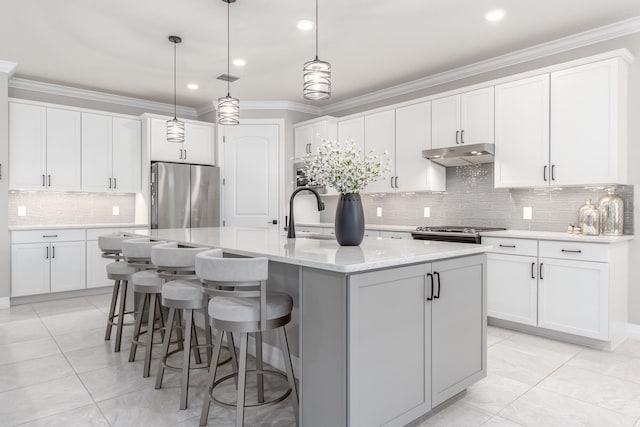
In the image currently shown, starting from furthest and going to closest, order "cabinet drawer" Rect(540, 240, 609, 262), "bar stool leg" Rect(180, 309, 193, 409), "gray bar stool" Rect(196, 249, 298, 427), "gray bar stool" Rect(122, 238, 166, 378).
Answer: "cabinet drawer" Rect(540, 240, 609, 262) < "gray bar stool" Rect(122, 238, 166, 378) < "bar stool leg" Rect(180, 309, 193, 409) < "gray bar stool" Rect(196, 249, 298, 427)

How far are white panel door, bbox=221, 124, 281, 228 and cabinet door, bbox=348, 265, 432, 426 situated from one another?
4268 mm

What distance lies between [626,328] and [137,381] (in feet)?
13.1

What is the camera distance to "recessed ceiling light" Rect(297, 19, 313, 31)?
11.8ft

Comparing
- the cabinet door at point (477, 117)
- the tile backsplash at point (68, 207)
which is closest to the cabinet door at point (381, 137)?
the cabinet door at point (477, 117)

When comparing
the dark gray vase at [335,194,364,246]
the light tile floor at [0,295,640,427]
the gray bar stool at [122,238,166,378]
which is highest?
the dark gray vase at [335,194,364,246]

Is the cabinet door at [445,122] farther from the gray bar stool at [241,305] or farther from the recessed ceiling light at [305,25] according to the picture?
the gray bar stool at [241,305]

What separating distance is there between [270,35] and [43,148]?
3324 mm

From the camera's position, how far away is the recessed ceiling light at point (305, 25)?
11.8ft

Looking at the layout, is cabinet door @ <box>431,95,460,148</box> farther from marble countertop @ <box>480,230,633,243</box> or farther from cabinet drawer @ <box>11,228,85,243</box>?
cabinet drawer @ <box>11,228,85,243</box>

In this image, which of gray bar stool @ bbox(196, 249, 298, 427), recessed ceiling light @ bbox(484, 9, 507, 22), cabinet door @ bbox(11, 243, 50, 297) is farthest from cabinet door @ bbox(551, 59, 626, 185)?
cabinet door @ bbox(11, 243, 50, 297)

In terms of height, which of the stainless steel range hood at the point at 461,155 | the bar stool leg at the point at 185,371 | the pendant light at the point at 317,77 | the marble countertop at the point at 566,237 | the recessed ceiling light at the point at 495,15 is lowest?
the bar stool leg at the point at 185,371

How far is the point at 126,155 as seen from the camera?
→ 227 inches

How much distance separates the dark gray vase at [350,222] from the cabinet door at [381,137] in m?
2.59

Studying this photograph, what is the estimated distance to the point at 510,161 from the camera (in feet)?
13.1
